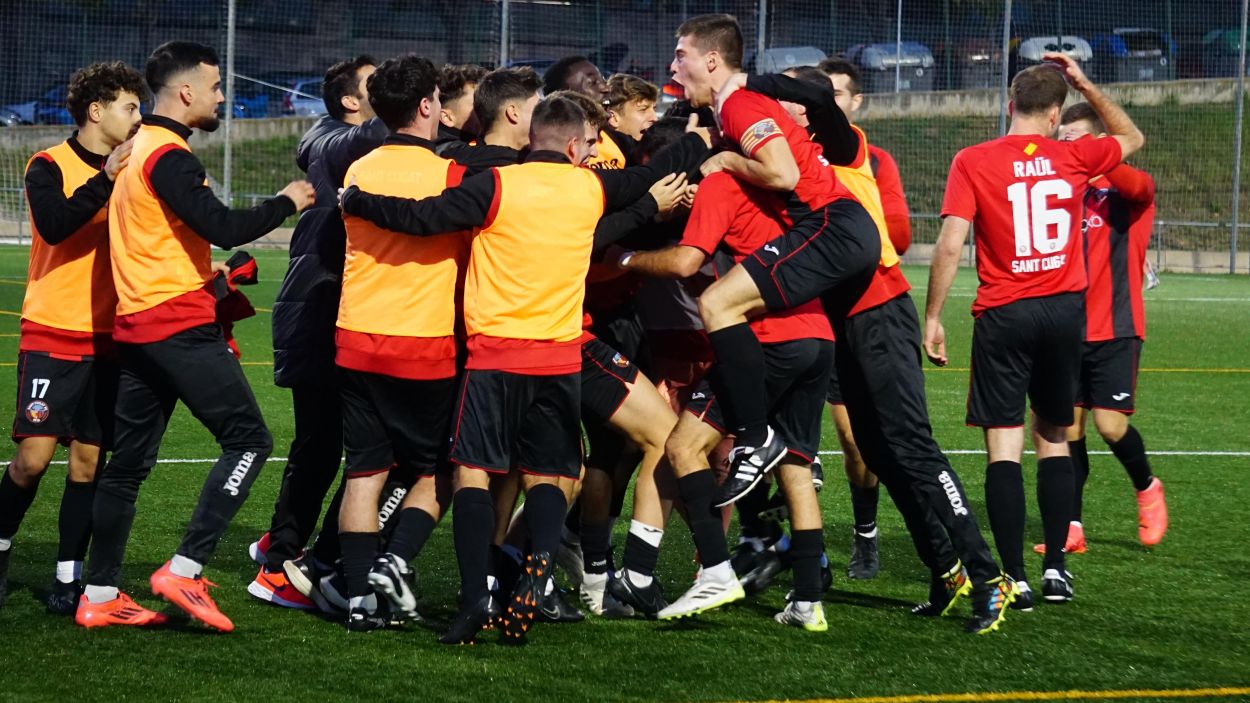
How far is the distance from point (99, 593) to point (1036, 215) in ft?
13.1

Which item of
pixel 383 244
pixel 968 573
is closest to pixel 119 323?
pixel 383 244

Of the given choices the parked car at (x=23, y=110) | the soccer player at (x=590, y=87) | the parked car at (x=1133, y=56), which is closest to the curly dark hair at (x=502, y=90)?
the soccer player at (x=590, y=87)

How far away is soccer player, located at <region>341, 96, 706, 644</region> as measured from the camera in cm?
538

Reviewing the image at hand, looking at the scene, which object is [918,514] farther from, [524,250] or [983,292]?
[524,250]

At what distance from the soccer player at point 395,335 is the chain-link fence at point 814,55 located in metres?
24.8

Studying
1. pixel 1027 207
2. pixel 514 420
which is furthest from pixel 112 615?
pixel 1027 207

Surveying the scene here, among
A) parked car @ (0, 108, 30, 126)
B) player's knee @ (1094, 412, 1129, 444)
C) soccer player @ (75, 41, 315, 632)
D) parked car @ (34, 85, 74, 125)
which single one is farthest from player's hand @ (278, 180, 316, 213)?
parked car @ (0, 108, 30, 126)

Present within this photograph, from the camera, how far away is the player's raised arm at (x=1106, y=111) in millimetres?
6223

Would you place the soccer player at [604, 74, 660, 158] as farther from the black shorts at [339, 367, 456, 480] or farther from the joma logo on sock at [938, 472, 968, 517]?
the joma logo on sock at [938, 472, 968, 517]

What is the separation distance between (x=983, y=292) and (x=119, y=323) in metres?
3.44

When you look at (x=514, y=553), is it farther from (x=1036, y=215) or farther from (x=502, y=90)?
(x=1036, y=215)

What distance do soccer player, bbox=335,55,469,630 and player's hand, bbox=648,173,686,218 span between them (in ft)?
2.52

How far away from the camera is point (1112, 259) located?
774cm

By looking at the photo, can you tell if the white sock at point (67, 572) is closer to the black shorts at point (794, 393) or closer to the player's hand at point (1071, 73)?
the black shorts at point (794, 393)
